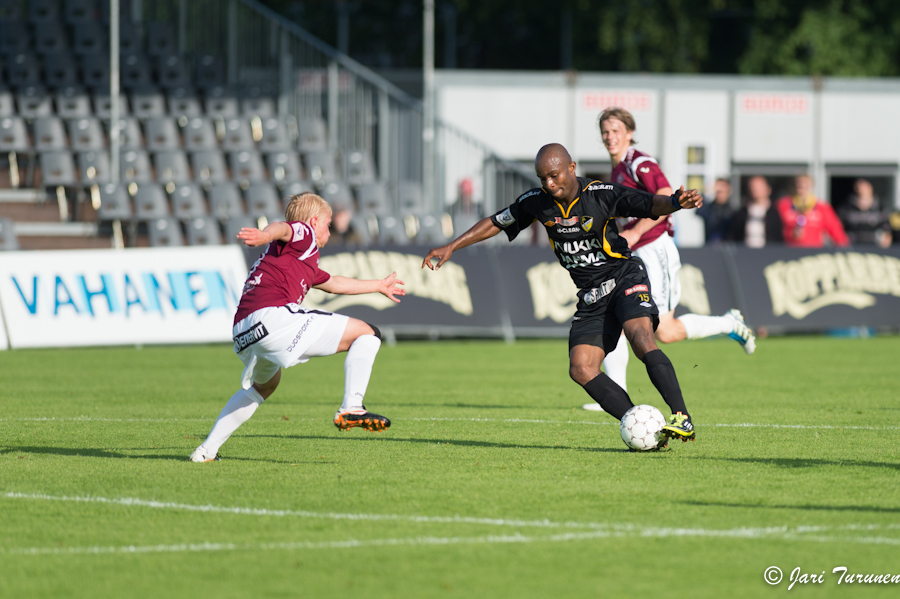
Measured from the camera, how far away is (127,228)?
20.8 meters

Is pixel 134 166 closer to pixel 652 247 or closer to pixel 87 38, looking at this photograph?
pixel 87 38

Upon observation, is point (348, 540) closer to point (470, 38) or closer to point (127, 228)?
point (127, 228)

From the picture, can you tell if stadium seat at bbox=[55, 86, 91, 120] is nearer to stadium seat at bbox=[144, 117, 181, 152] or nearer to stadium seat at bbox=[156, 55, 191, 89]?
Result: stadium seat at bbox=[144, 117, 181, 152]

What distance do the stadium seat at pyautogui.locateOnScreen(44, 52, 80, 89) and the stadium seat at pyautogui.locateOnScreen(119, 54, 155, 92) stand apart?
0.90 meters

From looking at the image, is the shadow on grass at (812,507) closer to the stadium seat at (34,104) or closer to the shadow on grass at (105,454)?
the shadow on grass at (105,454)

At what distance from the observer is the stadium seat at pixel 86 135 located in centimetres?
2198

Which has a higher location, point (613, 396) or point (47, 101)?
point (47, 101)

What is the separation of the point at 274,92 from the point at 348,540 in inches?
807

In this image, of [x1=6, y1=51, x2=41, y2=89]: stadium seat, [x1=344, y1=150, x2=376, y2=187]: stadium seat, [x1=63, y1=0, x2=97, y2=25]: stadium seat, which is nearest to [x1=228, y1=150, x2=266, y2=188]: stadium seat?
[x1=344, y1=150, x2=376, y2=187]: stadium seat

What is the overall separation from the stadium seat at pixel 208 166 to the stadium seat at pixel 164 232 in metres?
2.17

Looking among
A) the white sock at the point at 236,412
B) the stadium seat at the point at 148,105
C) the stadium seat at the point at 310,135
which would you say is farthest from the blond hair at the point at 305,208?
the stadium seat at the point at 148,105

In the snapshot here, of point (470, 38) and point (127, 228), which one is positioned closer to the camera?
point (127, 228)

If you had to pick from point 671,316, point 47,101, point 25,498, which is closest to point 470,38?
point 47,101

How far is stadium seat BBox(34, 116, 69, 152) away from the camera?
21.8 metres
